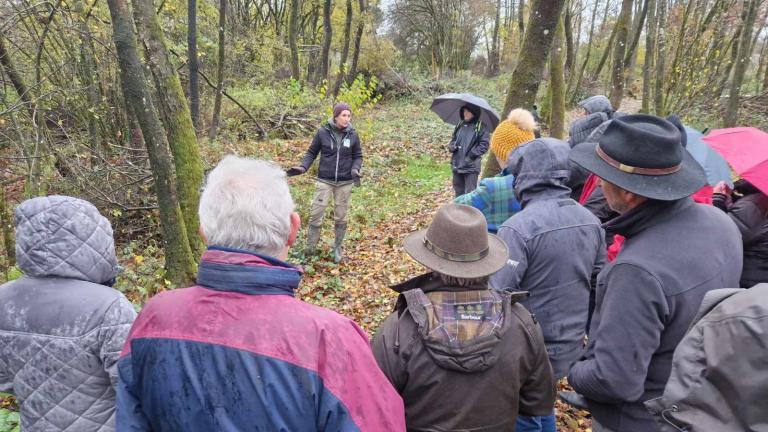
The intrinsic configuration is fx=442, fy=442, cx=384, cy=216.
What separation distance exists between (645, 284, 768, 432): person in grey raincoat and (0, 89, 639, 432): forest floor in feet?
8.84

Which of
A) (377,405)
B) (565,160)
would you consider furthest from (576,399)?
(377,405)

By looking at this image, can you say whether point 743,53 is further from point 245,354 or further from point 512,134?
point 245,354

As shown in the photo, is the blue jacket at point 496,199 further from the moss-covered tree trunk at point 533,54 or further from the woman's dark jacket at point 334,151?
the woman's dark jacket at point 334,151

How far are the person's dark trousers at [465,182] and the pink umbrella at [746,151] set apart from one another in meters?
4.06

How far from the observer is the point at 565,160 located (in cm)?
259

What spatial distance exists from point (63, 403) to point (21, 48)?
6688 millimetres

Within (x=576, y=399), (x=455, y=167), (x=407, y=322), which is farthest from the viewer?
(x=455, y=167)

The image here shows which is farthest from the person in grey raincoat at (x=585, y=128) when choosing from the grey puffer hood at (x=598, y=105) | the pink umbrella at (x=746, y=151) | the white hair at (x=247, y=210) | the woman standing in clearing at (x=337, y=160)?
the woman standing in clearing at (x=337, y=160)

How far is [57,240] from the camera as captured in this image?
1898 mm

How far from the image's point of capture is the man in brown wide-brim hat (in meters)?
1.73

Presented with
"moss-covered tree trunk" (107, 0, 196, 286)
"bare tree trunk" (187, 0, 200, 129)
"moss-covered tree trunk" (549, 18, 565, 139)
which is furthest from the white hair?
"bare tree trunk" (187, 0, 200, 129)

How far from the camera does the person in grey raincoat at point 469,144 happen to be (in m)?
6.98

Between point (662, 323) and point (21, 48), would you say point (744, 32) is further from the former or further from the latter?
point (21, 48)

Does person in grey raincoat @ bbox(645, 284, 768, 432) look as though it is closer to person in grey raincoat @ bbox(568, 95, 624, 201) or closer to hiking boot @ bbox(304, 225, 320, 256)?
person in grey raincoat @ bbox(568, 95, 624, 201)
